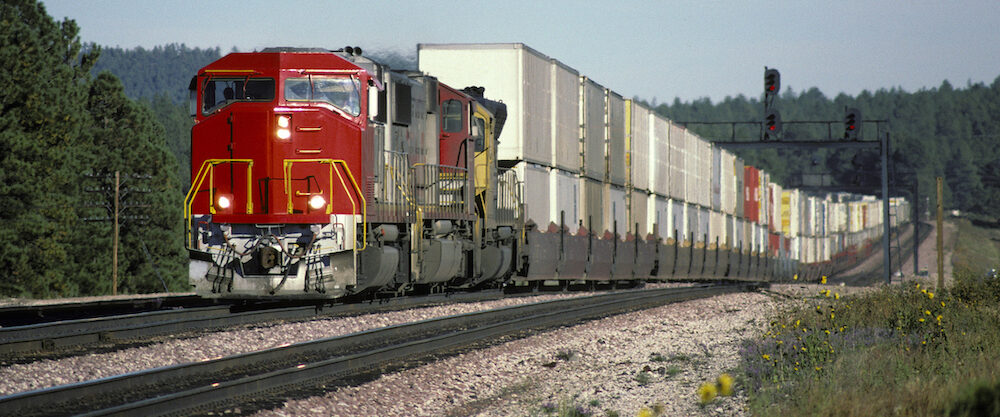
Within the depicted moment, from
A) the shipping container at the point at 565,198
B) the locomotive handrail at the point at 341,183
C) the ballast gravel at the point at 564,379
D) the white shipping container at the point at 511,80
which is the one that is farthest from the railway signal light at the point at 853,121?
the locomotive handrail at the point at 341,183

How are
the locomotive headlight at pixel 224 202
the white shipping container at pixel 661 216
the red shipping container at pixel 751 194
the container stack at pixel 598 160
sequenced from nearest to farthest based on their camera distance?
the locomotive headlight at pixel 224 202 < the container stack at pixel 598 160 < the white shipping container at pixel 661 216 < the red shipping container at pixel 751 194

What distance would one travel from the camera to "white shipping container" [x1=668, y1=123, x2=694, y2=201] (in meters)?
34.8

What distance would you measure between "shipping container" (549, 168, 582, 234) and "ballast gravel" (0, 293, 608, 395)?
29.6 feet

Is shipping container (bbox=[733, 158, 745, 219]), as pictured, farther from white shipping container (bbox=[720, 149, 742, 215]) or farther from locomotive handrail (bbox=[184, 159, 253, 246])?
locomotive handrail (bbox=[184, 159, 253, 246])

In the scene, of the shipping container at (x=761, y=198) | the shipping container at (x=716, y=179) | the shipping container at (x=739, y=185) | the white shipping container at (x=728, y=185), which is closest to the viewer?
the shipping container at (x=716, y=179)

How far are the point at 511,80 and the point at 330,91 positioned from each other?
8705 mm

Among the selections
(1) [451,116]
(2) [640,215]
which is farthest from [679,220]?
(1) [451,116]

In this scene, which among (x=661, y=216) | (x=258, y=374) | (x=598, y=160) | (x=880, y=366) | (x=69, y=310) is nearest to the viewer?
(x=880, y=366)

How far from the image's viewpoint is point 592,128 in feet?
89.1

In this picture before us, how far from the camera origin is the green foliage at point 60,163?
126 feet

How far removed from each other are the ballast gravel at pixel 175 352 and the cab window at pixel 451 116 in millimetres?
3881

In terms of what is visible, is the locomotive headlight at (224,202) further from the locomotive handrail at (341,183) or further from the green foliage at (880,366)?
the green foliage at (880,366)

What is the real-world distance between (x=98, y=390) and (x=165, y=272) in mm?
44103

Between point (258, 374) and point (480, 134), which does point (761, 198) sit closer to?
point (480, 134)
